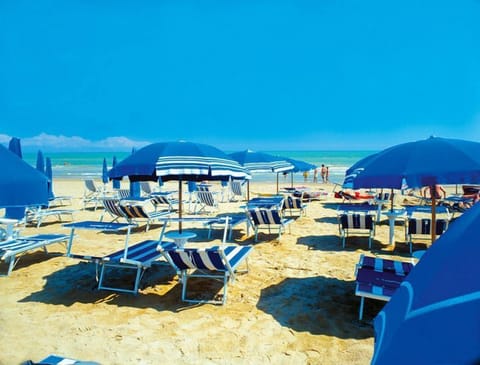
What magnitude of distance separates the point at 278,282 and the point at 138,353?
89.9 inches

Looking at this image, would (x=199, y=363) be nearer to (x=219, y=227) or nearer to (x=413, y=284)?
(x=413, y=284)

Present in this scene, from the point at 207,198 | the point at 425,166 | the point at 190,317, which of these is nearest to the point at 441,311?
the point at 425,166

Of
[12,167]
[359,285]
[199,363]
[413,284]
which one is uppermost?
[12,167]

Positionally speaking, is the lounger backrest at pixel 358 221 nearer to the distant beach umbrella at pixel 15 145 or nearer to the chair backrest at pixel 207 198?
the chair backrest at pixel 207 198

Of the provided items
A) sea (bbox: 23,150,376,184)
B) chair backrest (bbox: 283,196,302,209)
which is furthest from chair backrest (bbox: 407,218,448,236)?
sea (bbox: 23,150,376,184)

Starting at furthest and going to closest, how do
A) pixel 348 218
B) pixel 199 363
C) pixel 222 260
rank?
pixel 348 218 < pixel 222 260 < pixel 199 363

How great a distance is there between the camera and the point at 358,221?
22.7 ft

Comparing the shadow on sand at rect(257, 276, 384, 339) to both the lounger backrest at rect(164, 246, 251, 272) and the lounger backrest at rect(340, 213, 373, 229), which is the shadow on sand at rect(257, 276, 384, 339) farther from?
the lounger backrest at rect(340, 213, 373, 229)

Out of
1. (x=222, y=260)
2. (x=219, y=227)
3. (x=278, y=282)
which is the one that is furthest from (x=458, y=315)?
(x=219, y=227)

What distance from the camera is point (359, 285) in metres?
3.83

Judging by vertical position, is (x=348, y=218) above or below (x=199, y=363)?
above

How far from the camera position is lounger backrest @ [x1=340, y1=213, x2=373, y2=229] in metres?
6.89

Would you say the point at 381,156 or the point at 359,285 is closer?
the point at 359,285

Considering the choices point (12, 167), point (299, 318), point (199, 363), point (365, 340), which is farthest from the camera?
point (299, 318)
